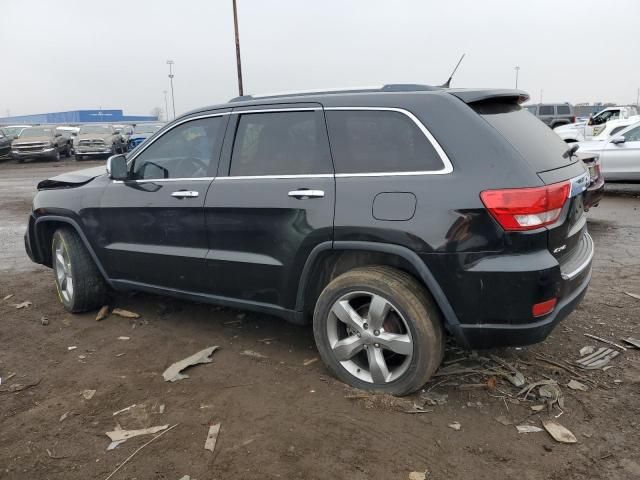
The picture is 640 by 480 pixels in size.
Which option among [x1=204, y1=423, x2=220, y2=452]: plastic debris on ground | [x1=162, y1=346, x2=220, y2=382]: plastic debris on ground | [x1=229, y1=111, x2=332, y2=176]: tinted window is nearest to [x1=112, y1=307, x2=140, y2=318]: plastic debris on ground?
[x1=162, y1=346, x2=220, y2=382]: plastic debris on ground

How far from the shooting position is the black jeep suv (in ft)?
9.54

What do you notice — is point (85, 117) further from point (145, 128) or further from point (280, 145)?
point (280, 145)

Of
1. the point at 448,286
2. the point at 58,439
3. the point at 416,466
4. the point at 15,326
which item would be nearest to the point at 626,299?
the point at 448,286

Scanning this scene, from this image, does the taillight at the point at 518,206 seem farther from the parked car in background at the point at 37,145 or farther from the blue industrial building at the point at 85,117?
the blue industrial building at the point at 85,117

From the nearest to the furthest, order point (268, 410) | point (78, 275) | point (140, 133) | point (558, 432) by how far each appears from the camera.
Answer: point (558, 432) → point (268, 410) → point (78, 275) → point (140, 133)

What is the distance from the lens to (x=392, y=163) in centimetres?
320

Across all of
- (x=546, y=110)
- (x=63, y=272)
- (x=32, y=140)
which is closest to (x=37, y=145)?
(x=32, y=140)

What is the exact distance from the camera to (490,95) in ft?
10.7

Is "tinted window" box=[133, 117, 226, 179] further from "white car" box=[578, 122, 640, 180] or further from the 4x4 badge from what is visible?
"white car" box=[578, 122, 640, 180]

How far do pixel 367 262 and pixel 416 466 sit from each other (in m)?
1.24

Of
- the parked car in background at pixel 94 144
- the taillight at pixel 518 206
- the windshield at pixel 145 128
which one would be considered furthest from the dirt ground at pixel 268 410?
the parked car in background at pixel 94 144

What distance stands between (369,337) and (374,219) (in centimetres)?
71

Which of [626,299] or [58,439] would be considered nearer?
[58,439]

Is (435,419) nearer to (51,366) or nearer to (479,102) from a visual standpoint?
(479,102)
